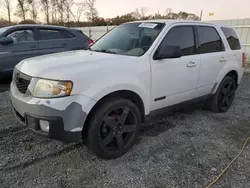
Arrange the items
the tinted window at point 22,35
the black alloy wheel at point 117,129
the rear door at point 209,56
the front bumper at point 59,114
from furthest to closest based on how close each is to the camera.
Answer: the tinted window at point 22,35, the rear door at point 209,56, the black alloy wheel at point 117,129, the front bumper at point 59,114

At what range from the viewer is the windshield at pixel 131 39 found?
3.05 metres

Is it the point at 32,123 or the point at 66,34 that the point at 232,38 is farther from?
the point at 66,34

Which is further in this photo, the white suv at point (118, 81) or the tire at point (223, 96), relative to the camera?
the tire at point (223, 96)

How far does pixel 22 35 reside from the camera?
5.87 m

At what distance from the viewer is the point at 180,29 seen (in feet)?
11.2

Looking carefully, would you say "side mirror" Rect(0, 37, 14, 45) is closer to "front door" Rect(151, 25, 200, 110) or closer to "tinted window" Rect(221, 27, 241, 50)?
"front door" Rect(151, 25, 200, 110)

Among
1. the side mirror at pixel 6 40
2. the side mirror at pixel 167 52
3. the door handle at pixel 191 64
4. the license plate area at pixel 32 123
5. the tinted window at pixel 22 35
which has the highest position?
the tinted window at pixel 22 35

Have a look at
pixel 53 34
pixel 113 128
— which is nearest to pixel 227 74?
pixel 113 128

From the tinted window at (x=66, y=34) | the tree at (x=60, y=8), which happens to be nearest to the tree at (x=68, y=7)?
the tree at (x=60, y=8)

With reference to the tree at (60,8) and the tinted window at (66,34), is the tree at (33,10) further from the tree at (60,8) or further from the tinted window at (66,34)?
the tinted window at (66,34)

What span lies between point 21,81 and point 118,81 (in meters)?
1.18

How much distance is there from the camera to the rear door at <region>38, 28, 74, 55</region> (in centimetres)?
614

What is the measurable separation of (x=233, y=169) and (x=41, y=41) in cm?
567

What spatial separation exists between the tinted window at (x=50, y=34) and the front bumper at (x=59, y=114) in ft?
14.3
